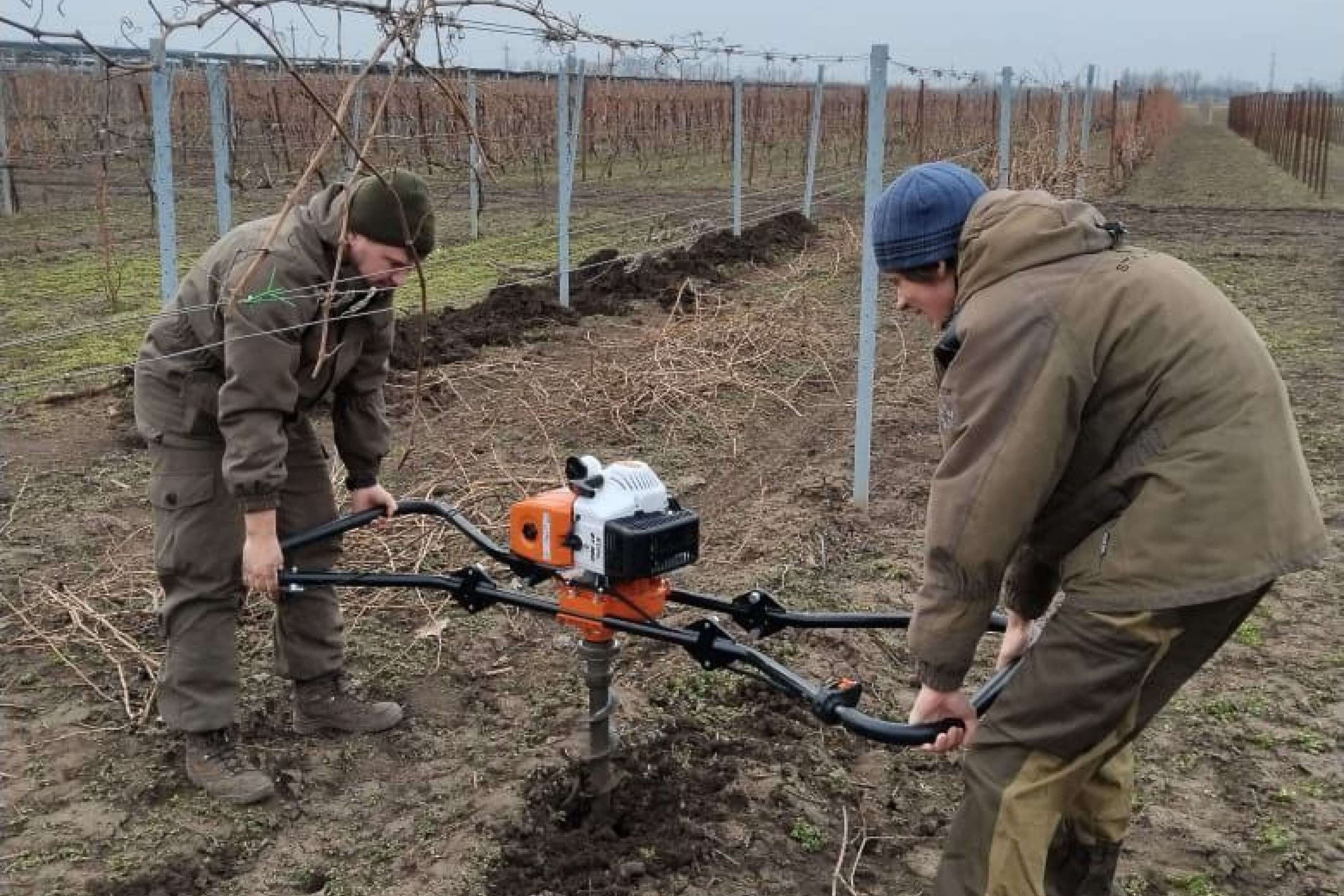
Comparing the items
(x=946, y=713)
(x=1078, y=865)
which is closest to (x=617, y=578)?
(x=946, y=713)

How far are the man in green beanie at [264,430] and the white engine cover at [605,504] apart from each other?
0.76m

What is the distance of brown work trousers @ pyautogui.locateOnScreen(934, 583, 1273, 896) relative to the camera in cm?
229

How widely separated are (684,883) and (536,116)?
22070mm

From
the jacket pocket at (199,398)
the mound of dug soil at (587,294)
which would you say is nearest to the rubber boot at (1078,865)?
the jacket pocket at (199,398)

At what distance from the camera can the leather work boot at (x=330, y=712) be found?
3.99 metres

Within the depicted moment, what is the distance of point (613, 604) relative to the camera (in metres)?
2.90

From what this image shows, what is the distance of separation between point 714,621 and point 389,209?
1.35m

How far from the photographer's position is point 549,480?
6055mm

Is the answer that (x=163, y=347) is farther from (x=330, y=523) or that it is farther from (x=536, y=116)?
(x=536, y=116)

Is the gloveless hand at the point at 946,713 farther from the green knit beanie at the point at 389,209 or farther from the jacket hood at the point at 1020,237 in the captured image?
the green knit beanie at the point at 389,209

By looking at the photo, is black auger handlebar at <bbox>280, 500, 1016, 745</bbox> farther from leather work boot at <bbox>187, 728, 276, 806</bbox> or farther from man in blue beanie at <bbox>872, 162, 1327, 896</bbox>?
leather work boot at <bbox>187, 728, 276, 806</bbox>

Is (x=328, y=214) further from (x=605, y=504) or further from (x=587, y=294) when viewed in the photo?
(x=587, y=294)

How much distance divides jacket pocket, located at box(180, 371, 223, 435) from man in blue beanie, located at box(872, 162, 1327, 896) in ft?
6.39

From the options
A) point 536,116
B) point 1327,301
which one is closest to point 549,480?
point 1327,301
